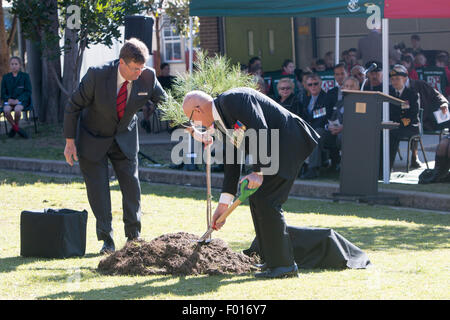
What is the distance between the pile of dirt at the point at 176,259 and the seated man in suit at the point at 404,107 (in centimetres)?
632

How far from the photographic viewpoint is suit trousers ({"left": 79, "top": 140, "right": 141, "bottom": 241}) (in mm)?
7934

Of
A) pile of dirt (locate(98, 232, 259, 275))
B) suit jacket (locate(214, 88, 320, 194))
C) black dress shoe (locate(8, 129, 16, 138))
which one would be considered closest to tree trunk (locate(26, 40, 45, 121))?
black dress shoe (locate(8, 129, 16, 138))

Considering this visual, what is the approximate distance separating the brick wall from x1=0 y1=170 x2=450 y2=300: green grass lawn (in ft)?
29.3

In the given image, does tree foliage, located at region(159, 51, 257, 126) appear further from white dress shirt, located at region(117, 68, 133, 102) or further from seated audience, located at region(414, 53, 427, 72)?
seated audience, located at region(414, 53, 427, 72)

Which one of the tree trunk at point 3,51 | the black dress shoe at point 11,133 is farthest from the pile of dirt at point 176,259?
the tree trunk at point 3,51

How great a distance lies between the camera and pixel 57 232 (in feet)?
25.2

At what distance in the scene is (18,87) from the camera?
1909 centimetres

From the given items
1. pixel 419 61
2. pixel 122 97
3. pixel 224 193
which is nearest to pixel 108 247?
pixel 122 97

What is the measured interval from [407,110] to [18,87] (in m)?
9.60

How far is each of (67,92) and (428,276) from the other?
44.4ft

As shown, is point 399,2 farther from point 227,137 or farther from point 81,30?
point 81,30

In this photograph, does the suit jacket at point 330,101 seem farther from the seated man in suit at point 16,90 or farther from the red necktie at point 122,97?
the seated man in suit at point 16,90

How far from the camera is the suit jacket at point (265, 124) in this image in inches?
245
